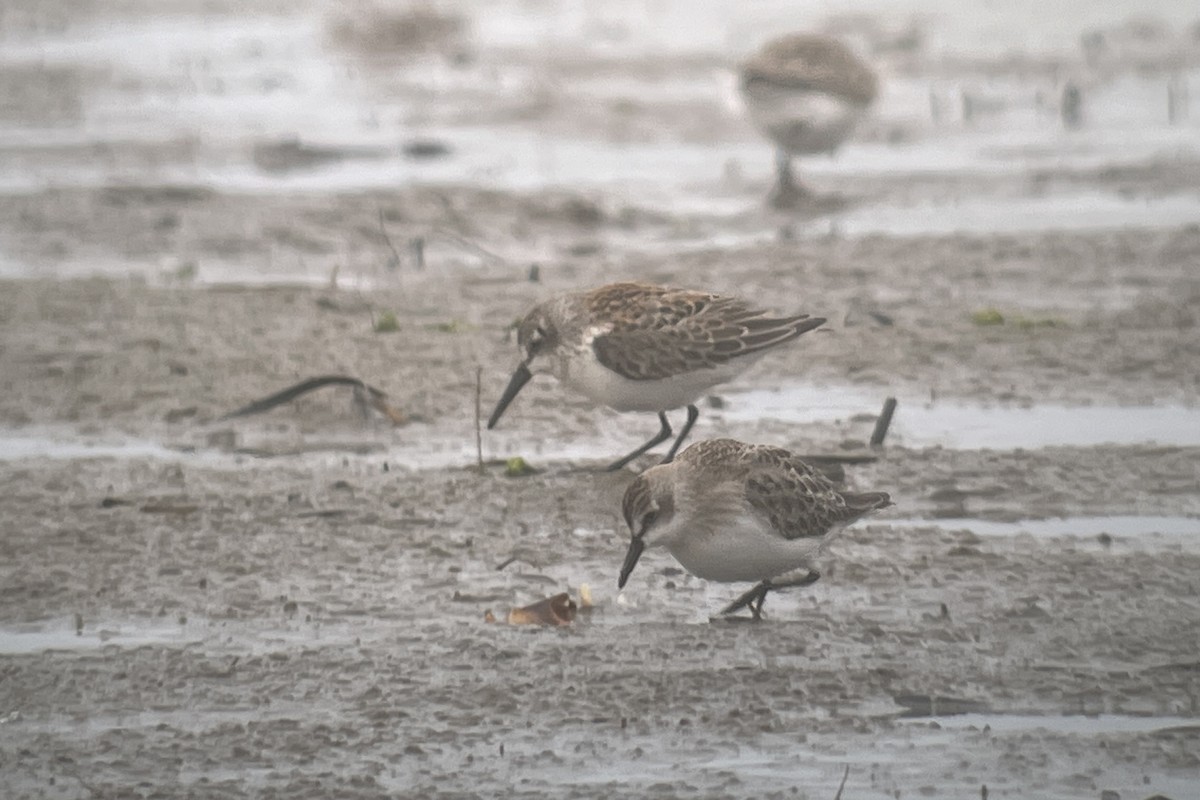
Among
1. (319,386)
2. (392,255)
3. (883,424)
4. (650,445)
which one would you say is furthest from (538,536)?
(392,255)

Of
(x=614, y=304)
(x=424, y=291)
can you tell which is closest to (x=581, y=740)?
(x=614, y=304)

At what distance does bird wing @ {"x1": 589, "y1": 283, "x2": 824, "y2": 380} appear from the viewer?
7832 millimetres

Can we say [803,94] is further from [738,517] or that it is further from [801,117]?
[738,517]

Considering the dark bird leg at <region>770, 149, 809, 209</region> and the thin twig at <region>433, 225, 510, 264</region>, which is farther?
the dark bird leg at <region>770, 149, 809, 209</region>

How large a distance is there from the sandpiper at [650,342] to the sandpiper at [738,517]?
1344 mm

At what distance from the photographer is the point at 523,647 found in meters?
6.02

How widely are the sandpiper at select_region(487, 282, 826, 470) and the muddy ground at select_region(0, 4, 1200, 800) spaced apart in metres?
0.33

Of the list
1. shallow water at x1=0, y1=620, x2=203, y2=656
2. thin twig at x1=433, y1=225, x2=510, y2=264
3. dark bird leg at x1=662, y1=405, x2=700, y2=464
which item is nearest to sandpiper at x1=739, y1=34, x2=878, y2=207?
thin twig at x1=433, y1=225, x2=510, y2=264

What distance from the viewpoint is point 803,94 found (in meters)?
13.8

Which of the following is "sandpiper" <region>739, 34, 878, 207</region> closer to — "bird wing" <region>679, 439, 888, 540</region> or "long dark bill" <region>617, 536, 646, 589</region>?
"bird wing" <region>679, 439, 888, 540</region>

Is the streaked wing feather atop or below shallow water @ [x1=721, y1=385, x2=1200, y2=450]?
atop

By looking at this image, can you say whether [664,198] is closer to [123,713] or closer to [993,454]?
[993,454]

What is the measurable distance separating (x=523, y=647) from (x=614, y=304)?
2411mm

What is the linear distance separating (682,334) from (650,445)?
525 millimetres
